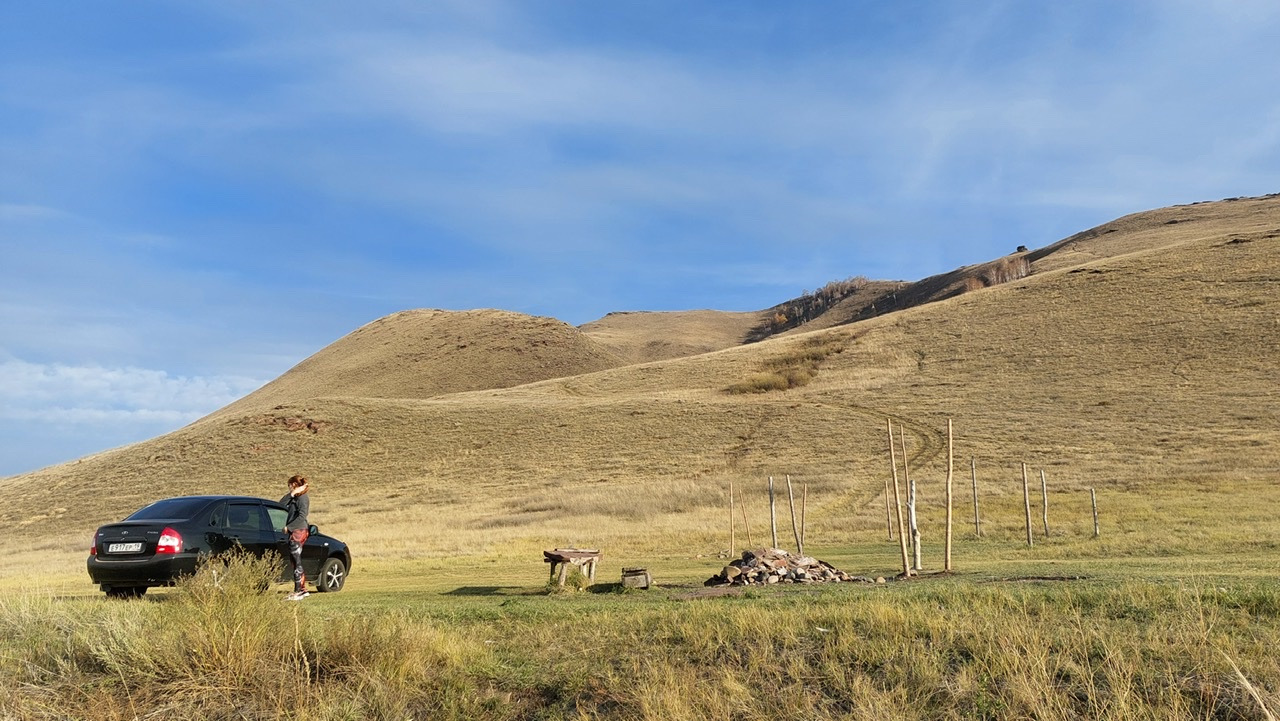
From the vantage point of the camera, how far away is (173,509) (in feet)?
46.4

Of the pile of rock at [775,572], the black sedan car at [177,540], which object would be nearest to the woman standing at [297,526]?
the black sedan car at [177,540]

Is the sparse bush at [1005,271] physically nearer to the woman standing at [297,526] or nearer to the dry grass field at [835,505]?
the dry grass field at [835,505]

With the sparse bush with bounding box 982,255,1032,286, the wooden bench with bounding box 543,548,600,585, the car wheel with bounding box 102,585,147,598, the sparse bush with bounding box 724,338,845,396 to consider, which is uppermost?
the sparse bush with bounding box 982,255,1032,286

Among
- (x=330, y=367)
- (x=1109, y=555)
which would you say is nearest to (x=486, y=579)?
(x=1109, y=555)

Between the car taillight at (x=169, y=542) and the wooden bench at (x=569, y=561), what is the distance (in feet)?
19.2

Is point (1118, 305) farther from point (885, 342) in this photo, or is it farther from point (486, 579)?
point (486, 579)

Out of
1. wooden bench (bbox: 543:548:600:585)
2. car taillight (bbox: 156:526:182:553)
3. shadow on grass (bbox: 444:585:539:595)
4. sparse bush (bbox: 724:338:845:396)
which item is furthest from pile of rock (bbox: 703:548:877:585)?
sparse bush (bbox: 724:338:845:396)

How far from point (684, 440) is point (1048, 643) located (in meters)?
46.0

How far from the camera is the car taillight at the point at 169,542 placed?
1316 cm

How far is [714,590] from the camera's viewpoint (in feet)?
47.2

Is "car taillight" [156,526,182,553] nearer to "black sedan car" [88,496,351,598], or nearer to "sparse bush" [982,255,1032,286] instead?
"black sedan car" [88,496,351,598]

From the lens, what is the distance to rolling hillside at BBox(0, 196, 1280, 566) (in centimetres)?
3741

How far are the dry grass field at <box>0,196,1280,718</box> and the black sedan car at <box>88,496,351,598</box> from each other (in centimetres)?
80

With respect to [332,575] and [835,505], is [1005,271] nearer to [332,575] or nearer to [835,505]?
[835,505]
